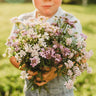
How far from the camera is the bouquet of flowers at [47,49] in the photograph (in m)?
1.79

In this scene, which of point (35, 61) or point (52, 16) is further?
point (52, 16)

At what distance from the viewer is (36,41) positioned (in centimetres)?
186

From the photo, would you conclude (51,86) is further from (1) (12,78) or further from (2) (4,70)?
(2) (4,70)

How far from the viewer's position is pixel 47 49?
1.80 meters

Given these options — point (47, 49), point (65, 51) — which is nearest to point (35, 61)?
point (47, 49)

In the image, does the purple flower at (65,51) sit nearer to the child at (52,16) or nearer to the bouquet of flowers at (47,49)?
the bouquet of flowers at (47,49)

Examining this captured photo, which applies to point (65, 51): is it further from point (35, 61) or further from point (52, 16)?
point (52, 16)

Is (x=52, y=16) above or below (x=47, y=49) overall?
above

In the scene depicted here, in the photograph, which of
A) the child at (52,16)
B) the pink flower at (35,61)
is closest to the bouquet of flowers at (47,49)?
the pink flower at (35,61)

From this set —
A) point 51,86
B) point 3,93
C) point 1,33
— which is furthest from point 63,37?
point 1,33

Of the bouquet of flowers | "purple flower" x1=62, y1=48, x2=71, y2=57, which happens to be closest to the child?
the bouquet of flowers

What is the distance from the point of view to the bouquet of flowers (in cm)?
179

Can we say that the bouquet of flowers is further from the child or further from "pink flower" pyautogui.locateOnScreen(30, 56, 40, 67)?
the child

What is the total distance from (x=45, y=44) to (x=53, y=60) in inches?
6.2
